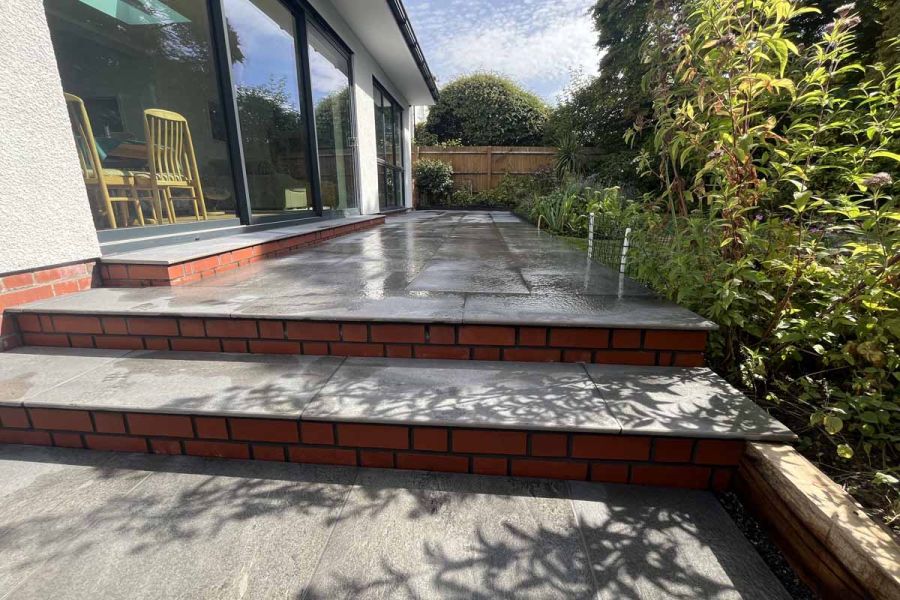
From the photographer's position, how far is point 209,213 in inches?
137

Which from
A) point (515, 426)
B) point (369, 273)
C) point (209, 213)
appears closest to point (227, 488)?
point (515, 426)

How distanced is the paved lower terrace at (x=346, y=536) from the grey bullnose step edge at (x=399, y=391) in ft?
0.71

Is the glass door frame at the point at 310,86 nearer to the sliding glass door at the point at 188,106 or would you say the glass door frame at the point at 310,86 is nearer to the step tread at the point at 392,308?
the sliding glass door at the point at 188,106

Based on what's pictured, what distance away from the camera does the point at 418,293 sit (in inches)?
87.0

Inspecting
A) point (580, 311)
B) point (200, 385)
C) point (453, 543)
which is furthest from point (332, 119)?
point (453, 543)

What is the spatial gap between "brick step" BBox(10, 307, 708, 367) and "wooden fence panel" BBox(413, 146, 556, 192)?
11113mm

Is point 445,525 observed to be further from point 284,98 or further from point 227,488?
point 284,98

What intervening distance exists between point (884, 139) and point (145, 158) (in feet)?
14.3

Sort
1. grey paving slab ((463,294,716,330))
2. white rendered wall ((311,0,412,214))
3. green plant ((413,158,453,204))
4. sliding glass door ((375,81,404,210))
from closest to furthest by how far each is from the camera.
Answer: grey paving slab ((463,294,716,330)), white rendered wall ((311,0,412,214)), sliding glass door ((375,81,404,210)), green plant ((413,158,453,204))

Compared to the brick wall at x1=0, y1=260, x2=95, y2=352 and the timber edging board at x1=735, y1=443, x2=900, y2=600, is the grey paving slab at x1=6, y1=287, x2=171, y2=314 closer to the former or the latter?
the brick wall at x1=0, y1=260, x2=95, y2=352

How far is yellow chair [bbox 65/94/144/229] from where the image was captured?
2482 millimetres

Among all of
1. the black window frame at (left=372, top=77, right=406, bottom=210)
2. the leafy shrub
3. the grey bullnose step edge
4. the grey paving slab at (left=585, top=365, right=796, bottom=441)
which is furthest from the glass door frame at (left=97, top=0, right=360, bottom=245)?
the leafy shrub

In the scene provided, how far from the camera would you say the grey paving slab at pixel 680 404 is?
1267 millimetres

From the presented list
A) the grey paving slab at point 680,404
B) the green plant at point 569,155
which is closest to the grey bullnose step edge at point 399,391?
the grey paving slab at point 680,404
